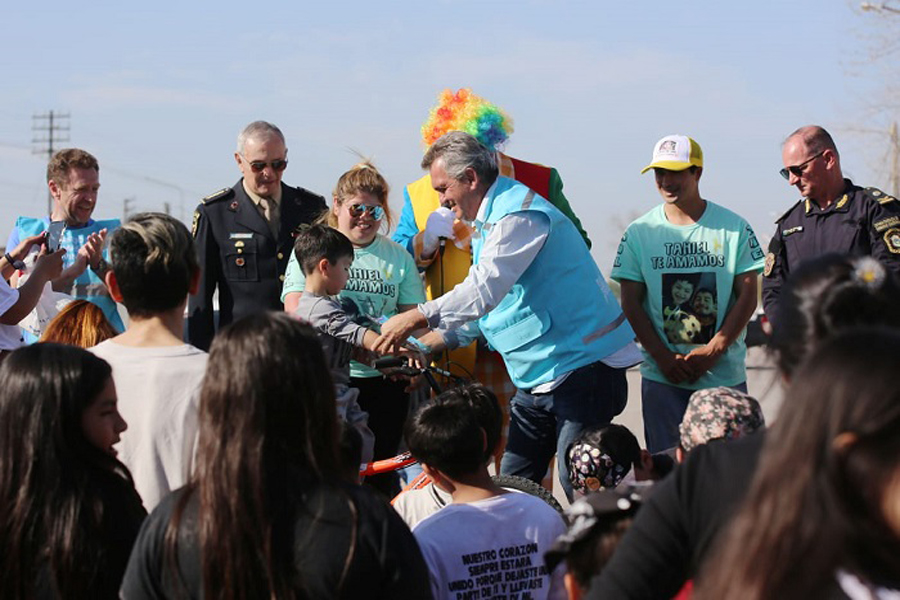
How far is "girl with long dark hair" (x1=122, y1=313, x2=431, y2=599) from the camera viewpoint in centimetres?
240

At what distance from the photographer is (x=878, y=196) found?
566 centimetres

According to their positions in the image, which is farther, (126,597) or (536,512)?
(536,512)

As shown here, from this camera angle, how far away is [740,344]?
6125 millimetres

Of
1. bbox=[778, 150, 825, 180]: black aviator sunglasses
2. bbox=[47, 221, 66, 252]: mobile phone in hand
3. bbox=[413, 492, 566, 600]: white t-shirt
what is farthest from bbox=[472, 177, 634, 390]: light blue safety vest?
bbox=[47, 221, 66, 252]: mobile phone in hand

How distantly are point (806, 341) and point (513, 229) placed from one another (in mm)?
3233

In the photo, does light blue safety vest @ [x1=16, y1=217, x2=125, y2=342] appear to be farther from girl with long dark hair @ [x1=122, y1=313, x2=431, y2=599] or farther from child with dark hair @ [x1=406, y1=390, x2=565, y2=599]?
girl with long dark hair @ [x1=122, y1=313, x2=431, y2=599]

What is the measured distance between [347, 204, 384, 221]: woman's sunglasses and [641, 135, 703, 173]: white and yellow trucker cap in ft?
4.83

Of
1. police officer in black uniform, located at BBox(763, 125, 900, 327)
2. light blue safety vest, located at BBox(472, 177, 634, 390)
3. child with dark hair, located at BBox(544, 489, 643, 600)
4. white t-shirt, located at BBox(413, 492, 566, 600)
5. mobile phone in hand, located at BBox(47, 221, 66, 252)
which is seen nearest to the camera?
child with dark hair, located at BBox(544, 489, 643, 600)

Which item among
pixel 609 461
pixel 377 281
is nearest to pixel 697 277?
pixel 377 281

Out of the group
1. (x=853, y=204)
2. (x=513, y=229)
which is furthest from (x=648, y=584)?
(x=853, y=204)

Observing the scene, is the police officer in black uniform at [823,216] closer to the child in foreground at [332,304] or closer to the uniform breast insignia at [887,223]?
the uniform breast insignia at [887,223]

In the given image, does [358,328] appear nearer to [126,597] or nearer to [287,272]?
[287,272]

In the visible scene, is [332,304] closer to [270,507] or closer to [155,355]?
[155,355]

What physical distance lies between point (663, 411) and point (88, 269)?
336 cm
